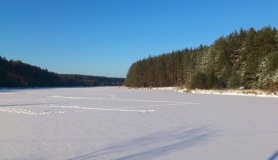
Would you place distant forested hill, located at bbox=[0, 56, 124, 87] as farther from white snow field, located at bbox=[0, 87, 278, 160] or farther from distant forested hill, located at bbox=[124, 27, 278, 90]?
white snow field, located at bbox=[0, 87, 278, 160]

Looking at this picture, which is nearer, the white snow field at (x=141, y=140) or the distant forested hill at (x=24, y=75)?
the white snow field at (x=141, y=140)

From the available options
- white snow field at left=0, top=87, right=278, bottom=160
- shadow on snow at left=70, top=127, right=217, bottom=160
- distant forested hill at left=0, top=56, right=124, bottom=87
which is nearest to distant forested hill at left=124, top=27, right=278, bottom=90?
white snow field at left=0, top=87, right=278, bottom=160

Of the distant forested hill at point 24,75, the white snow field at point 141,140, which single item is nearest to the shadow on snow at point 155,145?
the white snow field at point 141,140

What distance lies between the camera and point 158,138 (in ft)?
29.3

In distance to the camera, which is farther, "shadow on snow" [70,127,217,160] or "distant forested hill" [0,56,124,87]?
"distant forested hill" [0,56,124,87]

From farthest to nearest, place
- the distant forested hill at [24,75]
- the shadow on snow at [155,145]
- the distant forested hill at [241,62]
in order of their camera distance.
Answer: the distant forested hill at [24,75] → the distant forested hill at [241,62] → the shadow on snow at [155,145]

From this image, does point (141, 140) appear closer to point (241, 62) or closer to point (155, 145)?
point (155, 145)

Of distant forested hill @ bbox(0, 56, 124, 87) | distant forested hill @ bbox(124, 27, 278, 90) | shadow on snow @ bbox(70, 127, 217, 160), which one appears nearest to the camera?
shadow on snow @ bbox(70, 127, 217, 160)

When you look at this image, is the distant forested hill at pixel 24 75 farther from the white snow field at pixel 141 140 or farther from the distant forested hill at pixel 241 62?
the white snow field at pixel 141 140

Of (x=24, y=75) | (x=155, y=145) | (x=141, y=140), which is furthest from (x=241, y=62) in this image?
(x=24, y=75)

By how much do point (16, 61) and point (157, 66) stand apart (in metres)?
78.9

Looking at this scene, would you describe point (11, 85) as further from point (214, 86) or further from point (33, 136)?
point (33, 136)

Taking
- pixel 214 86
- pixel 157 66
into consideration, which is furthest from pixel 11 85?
pixel 214 86

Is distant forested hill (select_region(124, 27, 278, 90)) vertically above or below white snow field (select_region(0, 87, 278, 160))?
above
